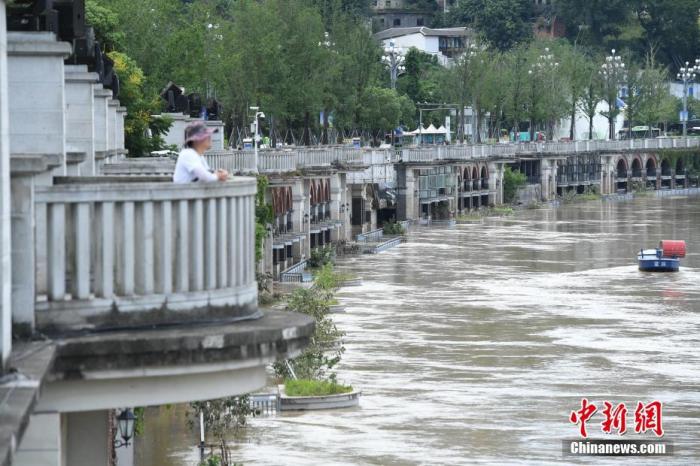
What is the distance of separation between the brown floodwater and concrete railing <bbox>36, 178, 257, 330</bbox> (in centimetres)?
2171

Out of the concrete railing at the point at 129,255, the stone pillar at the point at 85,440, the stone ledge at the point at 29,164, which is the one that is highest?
the stone ledge at the point at 29,164

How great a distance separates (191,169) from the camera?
9172 millimetres

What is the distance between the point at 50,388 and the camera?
25.6 feet

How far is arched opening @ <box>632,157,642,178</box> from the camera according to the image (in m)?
145

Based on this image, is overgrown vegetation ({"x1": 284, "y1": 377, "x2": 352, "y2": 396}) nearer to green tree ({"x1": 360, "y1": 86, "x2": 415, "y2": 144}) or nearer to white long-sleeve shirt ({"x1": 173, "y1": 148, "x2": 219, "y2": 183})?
white long-sleeve shirt ({"x1": 173, "y1": 148, "x2": 219, "y2": 183})

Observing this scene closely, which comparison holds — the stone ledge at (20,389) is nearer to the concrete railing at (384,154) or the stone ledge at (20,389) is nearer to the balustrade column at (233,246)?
the balustrade column at (233,246)

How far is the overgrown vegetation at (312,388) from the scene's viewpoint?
36625 mm

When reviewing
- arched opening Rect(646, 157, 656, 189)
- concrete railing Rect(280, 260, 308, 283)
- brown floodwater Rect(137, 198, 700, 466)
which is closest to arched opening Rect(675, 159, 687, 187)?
arched opening Rect(646, 157, 656, 189)

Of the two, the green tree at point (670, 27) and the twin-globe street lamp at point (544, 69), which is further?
the green tree at point (670, 27)

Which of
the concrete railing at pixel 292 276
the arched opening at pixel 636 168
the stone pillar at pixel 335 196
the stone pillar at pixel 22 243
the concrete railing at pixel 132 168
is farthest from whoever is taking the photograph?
the arched opening at pixel 636 168

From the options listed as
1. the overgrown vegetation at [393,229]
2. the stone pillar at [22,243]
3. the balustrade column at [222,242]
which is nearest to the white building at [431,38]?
the overgrown vegetation at [393,229]

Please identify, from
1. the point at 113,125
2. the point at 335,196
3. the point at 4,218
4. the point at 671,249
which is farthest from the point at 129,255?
the point at 335,196

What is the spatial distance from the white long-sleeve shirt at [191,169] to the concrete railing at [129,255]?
29.2 inches

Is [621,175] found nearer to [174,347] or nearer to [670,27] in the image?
[670,27]
